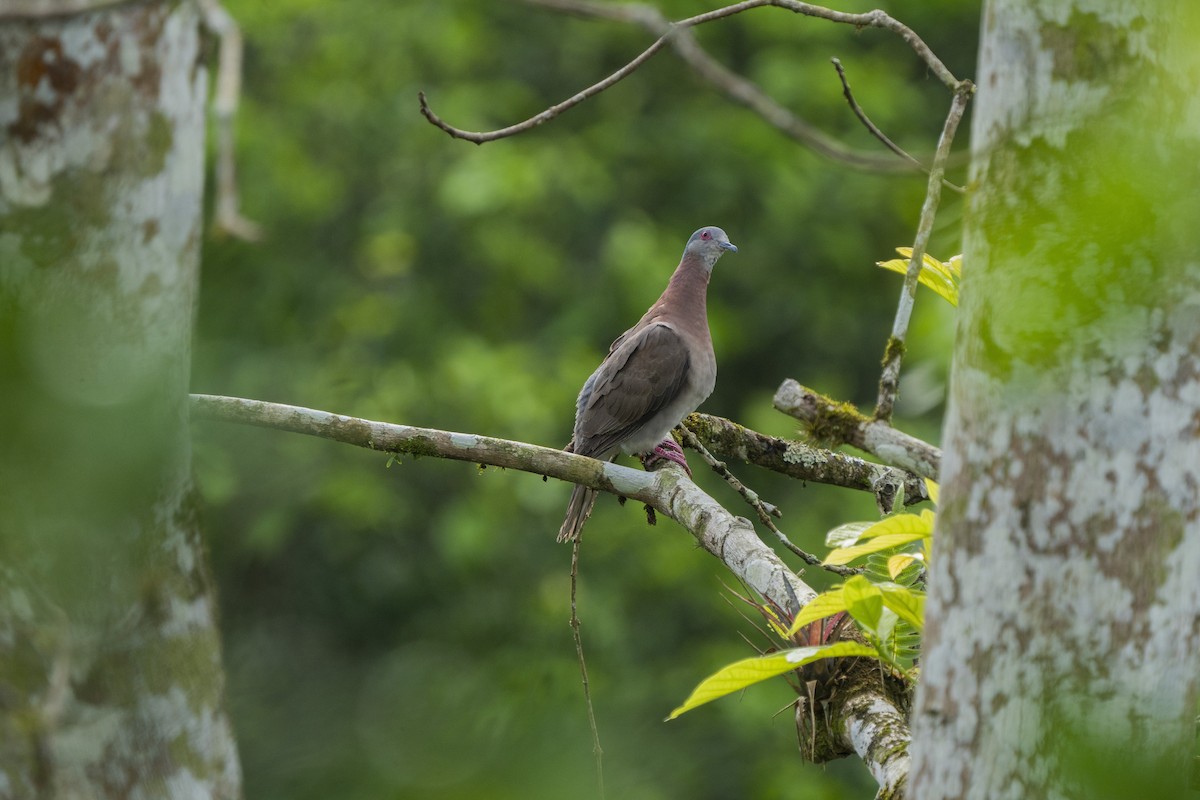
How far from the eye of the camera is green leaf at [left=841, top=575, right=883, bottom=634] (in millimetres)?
1936

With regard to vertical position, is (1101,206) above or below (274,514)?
above

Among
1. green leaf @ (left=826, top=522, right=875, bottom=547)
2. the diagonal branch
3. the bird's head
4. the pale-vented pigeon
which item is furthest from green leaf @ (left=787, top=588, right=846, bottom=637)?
the bird's head

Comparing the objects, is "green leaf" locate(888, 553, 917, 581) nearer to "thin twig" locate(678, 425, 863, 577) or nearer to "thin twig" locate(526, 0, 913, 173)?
"thin twig" locate(678, 425, 863, 577)

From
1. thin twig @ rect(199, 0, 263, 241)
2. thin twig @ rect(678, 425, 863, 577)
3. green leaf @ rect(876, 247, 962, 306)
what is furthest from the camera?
thin twig @ rect(678, 425, 863, 577)

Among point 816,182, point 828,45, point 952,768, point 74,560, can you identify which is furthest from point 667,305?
point 828,45

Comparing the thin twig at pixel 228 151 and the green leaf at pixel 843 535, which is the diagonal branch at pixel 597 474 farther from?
the thin twig at pixel 228 151

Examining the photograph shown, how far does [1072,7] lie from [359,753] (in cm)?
130

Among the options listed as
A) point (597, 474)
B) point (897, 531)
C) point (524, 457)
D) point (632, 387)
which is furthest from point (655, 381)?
point (897, 531)

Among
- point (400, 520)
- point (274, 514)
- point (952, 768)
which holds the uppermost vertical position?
point (952, 768)

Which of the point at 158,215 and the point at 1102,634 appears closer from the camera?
the point at 158,215

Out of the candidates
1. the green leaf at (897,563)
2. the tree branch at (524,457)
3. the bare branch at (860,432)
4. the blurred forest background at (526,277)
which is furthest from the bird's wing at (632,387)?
the green leaf at (897,563)

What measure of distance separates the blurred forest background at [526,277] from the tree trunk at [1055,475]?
225 inches

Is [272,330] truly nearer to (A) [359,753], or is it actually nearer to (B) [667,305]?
(B) [667,305]

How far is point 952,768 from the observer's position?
1.67 m
